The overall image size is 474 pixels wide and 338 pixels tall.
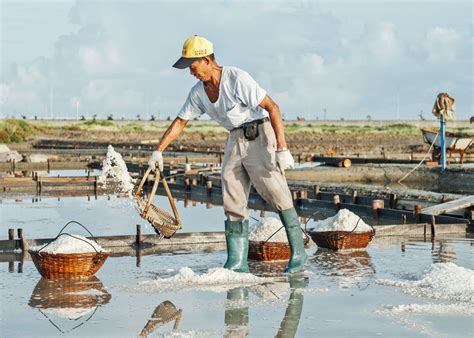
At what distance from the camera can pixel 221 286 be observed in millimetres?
7160

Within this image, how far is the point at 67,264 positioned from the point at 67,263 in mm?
12

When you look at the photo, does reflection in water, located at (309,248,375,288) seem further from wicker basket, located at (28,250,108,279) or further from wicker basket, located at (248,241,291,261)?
wicker basket, located at (28,250,108,279)

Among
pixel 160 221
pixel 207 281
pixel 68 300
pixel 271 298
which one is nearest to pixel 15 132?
pixel 160 221

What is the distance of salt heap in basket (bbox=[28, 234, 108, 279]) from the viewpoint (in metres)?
7.52

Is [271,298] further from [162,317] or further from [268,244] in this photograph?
[268,244]

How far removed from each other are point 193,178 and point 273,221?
15063 mm

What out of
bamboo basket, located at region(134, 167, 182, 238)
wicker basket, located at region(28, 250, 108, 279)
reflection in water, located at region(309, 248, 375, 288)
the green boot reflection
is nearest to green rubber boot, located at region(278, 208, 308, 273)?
reflection in water, located at region(309, 248, 375, 288)

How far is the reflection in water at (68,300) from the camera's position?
602 cm

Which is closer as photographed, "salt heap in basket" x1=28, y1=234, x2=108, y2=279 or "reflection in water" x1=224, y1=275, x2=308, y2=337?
"reflection in water" x1=224, y1=275, x2=308, y2=337

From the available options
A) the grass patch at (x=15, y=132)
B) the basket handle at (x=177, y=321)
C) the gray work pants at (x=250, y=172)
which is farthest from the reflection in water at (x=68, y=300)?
the grass patch at (x=15, y=132)

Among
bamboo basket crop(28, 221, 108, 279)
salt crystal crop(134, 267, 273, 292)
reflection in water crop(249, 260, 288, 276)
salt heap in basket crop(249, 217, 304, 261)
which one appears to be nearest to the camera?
salt crystal crop(134, 267, 273, 292)

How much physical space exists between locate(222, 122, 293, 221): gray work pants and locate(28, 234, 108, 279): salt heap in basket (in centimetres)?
116

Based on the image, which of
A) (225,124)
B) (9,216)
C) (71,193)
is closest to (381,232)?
(225,124)

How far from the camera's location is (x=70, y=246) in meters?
7.74
